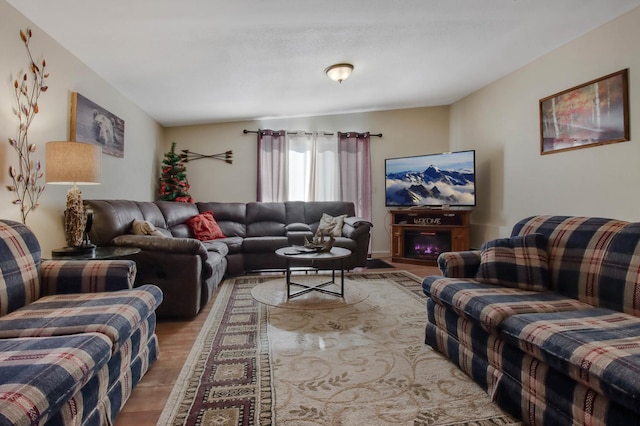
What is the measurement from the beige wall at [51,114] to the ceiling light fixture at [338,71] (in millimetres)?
2240

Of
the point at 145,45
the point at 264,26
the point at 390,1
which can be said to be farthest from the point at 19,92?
the point at 390,1

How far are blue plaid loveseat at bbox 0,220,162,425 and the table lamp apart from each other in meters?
0.53

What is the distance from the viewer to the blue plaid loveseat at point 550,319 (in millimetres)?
1059

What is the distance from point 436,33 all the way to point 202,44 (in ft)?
6.71

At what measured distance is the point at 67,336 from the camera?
1217 millimetres

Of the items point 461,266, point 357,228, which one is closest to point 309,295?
Answer: point 357,228

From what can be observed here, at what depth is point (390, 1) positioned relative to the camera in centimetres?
242

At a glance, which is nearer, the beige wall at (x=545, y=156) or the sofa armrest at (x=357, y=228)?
the beige wall at (x=545, y=156)

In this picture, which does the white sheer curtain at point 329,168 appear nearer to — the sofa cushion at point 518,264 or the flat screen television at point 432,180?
the flat screen television at point 432,180

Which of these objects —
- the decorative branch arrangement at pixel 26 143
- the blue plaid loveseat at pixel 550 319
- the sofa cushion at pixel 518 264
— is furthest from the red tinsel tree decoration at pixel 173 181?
the sofa cushion at pixel 518 264

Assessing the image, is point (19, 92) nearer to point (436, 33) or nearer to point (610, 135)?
point (436, 33)

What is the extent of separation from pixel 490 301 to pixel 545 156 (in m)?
2.82

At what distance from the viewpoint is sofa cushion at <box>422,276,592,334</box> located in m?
1.48

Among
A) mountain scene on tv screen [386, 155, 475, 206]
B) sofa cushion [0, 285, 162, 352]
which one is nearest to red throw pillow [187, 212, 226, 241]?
sofa cushion [0, 285, 162, 352]
